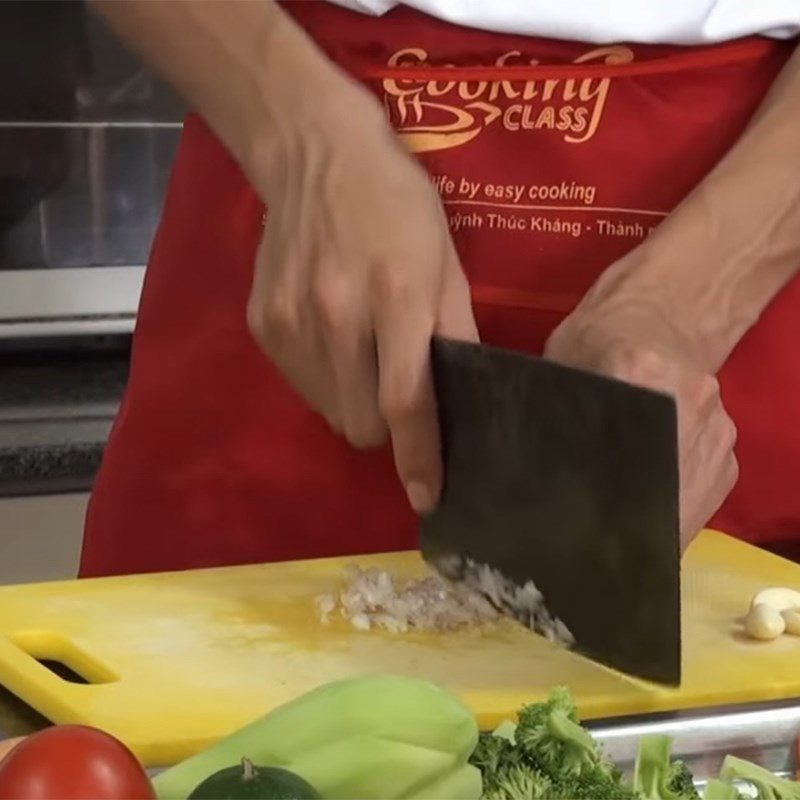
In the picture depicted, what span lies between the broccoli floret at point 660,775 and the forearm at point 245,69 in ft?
1.35

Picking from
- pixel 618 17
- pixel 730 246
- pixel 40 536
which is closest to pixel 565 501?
pixel 730 246

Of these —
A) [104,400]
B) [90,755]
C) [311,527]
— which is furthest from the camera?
[104,400]

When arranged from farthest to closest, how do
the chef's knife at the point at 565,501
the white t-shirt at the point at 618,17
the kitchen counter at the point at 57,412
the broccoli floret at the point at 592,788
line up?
the kitchen counter at the point at 57,412, the white t-shirt at the point at 618,17, the chef's knife at the point at 565,501, the broccoli floret at the point at 592,788

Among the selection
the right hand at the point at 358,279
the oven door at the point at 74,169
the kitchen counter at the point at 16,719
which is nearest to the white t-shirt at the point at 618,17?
the right hand at the point at 358,279

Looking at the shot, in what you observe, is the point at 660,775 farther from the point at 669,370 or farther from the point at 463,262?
the point at 463,262

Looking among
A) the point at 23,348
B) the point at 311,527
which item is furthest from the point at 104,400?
the point at 311,527

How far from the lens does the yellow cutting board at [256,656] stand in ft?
2.87

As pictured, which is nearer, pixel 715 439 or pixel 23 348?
pixel 715 439

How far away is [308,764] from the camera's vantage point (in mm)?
648

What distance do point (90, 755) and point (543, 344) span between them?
23.8 inches

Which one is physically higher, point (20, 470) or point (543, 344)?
point (543, 344)

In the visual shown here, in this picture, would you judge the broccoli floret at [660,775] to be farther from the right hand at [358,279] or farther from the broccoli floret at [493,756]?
the right hand at [358,279]

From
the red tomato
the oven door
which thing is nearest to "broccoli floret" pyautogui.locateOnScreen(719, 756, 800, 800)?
the red tomato

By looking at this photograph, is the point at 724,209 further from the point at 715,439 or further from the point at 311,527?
the point at 311,527
